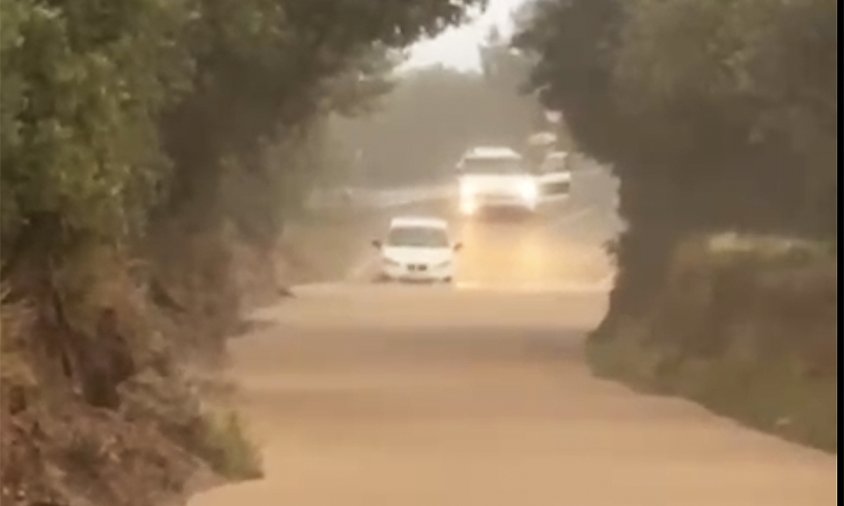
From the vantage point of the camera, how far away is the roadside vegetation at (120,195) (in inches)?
410

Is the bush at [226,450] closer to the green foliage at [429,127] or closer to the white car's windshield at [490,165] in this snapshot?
the green foliage at [429,127]

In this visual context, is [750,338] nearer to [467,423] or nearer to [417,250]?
[467,423]

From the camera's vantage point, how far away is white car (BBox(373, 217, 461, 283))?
30.7 m

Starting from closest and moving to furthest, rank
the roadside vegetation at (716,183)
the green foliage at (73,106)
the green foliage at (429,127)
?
the green foliage at (73,106)
the roadside vegetation at (716,183)
the green foliage at (429,127)

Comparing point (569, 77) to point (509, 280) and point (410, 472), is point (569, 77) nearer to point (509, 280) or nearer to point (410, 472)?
point (509, 280)

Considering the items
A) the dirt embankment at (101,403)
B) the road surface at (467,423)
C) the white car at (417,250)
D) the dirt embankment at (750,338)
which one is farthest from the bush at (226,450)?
the white car at (417,250)

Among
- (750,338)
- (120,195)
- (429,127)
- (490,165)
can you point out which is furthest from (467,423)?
(429,127)

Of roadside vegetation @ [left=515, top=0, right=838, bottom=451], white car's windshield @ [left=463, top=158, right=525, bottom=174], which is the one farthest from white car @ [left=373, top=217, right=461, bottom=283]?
roadside vegetation @ [left=515, top=0, right=838, bottom=451]

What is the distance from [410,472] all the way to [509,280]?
18.2 metres

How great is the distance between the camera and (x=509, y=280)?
31.5m

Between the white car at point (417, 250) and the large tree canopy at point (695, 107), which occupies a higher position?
the white car at point (417, 250)

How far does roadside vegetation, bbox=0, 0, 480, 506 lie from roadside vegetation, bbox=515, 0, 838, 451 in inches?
99.9

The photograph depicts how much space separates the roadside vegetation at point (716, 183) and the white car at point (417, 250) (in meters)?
6.35

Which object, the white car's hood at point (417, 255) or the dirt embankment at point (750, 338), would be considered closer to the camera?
the dirt embankment at point (750, 338)
